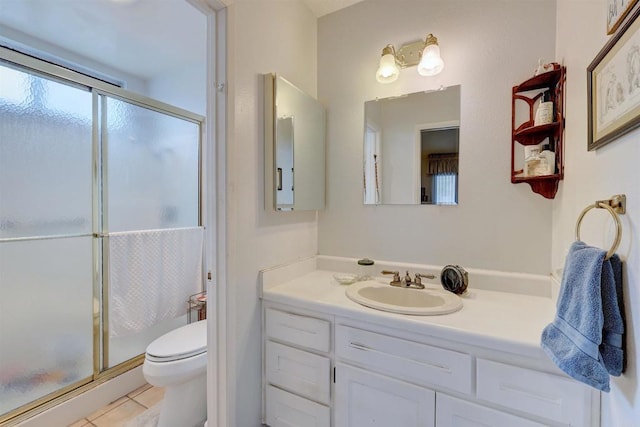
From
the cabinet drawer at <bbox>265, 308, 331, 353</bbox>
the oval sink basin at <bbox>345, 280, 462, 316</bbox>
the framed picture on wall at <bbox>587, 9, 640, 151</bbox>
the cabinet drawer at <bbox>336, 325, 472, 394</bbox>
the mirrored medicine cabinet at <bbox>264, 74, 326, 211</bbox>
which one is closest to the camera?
the framed picture on wall at <bbox>587, 9, 640, 151</bbox>

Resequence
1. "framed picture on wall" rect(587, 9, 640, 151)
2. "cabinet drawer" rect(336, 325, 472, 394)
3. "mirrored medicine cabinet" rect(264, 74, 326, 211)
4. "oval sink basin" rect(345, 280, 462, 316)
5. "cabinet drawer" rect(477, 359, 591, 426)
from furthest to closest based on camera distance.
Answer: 1. "mirrored medicine cabinet" rect(264, 74, 326, 211)
2. "oval sink basin" rect(345, 280, 462, 316)
3. "cabinet drawer" rect(336, 325, 472, 394)
4. "cabinet drawer" rect(477, 359, 591, 426)
5. "framed picture on wall" rect(587, 9, 640, 151)

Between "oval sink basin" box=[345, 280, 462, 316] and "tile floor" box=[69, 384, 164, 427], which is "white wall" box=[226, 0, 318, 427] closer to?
"oval sink basin" box=[345, 280, 462, 316]

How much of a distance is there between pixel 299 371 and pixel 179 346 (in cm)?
74

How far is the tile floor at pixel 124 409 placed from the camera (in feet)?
5.20

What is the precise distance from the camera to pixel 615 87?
0.67 meters

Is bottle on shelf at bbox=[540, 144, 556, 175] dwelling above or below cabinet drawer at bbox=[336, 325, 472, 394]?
above

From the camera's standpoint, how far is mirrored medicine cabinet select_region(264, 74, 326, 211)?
4.54 ft

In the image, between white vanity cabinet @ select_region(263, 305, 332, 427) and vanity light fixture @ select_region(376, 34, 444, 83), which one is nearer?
white vanity cabinet @ select_region(263, 305, 332, 427)

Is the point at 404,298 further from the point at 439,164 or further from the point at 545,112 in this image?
the point at 545,112

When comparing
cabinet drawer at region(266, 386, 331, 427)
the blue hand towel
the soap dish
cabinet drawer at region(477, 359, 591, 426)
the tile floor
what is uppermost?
the blue hand towel

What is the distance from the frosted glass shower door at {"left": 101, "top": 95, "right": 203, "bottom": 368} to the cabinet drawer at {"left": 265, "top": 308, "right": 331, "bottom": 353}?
3.70 feet

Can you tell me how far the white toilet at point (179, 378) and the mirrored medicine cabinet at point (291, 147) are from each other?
911 mm

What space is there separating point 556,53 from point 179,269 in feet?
8.45

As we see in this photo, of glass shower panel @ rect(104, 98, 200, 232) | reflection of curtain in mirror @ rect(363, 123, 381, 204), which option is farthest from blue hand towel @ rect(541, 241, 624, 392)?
glass shower panel @ rect(104, 98, 200, 232)
